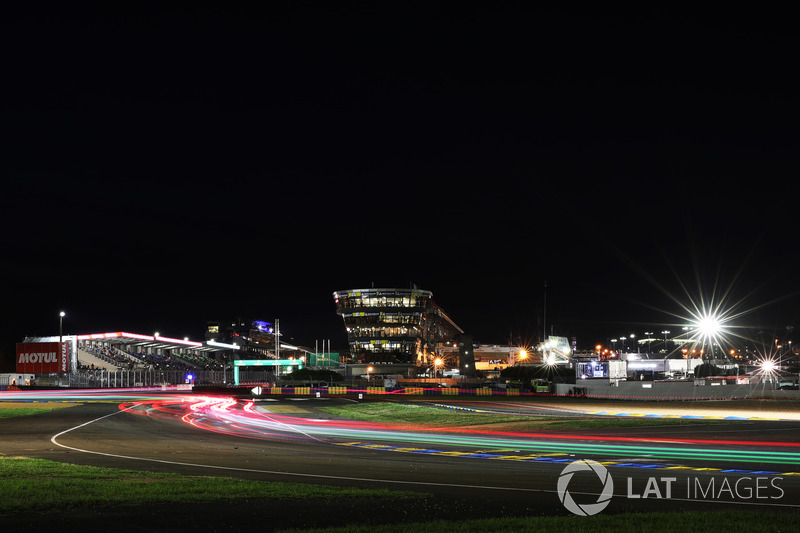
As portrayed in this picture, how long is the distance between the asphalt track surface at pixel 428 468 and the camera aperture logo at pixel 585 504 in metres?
0.10

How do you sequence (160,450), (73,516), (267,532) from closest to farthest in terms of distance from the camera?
(267,532)
(73,516)
(160,450)

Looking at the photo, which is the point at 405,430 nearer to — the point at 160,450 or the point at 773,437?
the point at 160,450

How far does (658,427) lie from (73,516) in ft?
77.3

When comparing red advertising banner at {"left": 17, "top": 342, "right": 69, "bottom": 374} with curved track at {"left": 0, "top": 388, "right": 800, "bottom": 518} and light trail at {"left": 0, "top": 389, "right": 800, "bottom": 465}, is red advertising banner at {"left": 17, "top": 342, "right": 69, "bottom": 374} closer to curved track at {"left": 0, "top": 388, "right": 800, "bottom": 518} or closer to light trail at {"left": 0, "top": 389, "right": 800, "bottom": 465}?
light trail at {"left": 0, "top": 389, "right": 800, "bottom": 465}

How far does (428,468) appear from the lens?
17375 millimetres

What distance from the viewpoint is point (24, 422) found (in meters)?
33.7

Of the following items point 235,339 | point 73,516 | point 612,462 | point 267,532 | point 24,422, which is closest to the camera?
point 267,532

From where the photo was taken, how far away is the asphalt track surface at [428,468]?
11.9m

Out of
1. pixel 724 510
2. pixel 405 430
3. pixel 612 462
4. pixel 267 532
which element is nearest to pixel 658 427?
pixel 405 430

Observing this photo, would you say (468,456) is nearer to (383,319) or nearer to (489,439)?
(489,439)

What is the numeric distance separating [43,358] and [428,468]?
8162 cm

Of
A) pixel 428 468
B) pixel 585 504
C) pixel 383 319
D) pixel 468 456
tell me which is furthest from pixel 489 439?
pixel 383 319

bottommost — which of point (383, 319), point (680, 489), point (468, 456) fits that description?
point (468, 456)

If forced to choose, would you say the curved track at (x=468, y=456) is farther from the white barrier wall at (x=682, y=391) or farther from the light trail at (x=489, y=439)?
the white barrier wall at (x=682, y=391)
